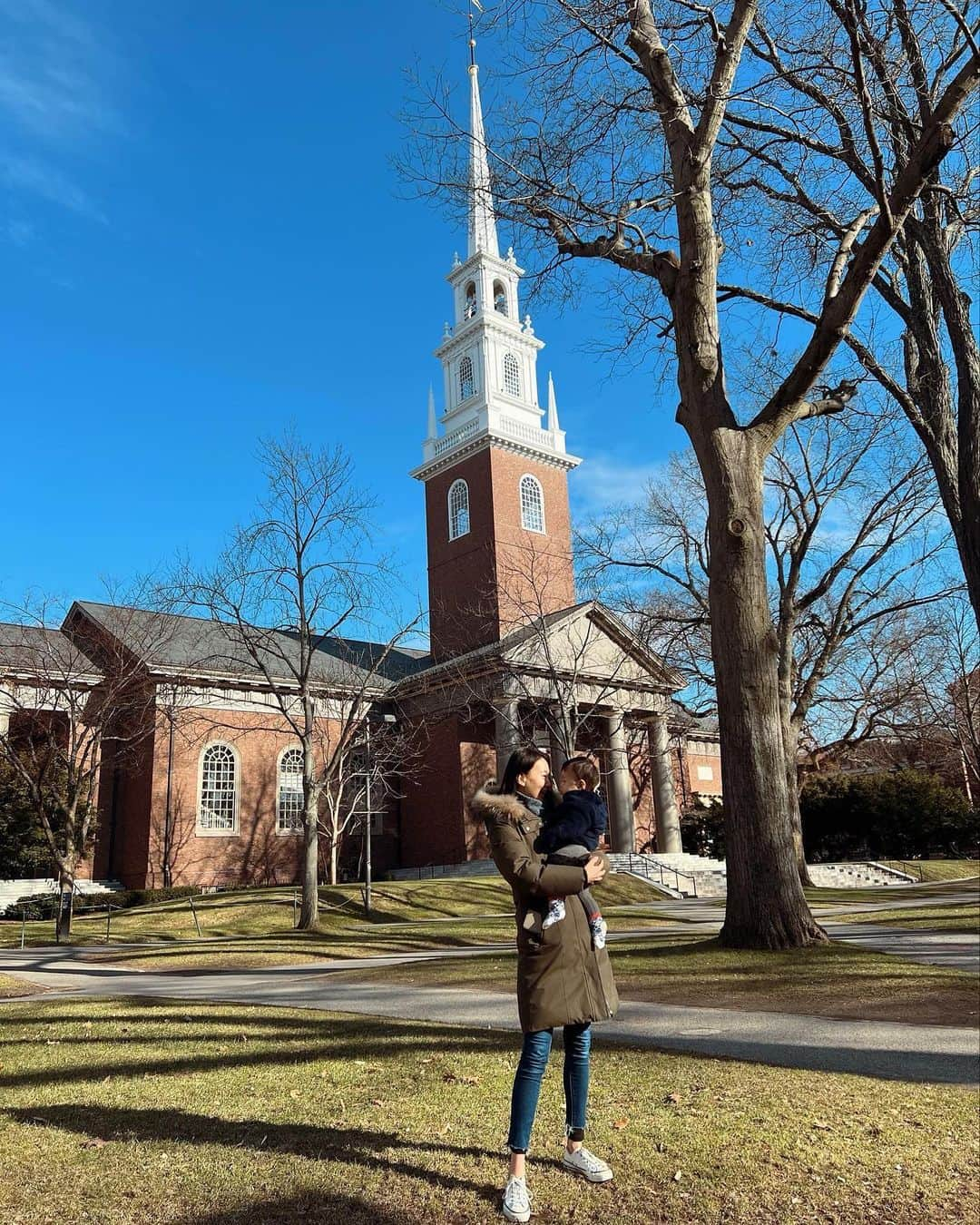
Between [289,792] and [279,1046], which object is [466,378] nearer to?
[289,792]

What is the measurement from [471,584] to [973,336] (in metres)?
29.0

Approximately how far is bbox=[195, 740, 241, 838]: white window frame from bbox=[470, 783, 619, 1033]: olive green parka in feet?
95.3

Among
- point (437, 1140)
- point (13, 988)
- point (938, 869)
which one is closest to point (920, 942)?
point (437, 1140)

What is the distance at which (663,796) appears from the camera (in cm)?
Answer: 3609

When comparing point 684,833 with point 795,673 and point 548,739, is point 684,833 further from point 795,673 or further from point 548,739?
point 795,673

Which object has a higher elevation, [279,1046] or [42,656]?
[42,656]

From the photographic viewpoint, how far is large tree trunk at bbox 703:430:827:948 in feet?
32.7

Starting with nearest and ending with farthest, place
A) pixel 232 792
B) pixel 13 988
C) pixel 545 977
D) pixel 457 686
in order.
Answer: pixel 545 977
pixel 13 988
pixel 232 792
pixel 457 686

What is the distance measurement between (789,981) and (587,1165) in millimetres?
5475

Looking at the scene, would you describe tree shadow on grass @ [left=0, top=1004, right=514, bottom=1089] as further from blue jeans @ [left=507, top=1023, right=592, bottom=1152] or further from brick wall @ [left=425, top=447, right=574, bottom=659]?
brick wall @ [left=425, top=447, right=574, bottom=659]

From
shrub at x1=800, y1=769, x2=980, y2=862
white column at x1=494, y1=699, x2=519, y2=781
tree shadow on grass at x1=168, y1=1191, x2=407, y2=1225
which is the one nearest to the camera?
tree shadow on grass at x1=168, y1=1191, x2=407, y2=1225

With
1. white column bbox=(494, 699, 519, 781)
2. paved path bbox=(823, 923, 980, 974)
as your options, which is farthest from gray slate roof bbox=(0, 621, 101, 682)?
paved path bbox=(823, 923, 980, 974)

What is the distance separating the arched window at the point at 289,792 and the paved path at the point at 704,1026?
2109 centimetres

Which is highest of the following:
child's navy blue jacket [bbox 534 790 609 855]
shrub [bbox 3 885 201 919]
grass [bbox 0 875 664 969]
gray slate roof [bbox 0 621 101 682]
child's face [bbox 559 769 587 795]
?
gray slate roof [bbox 0 621 101 682]
